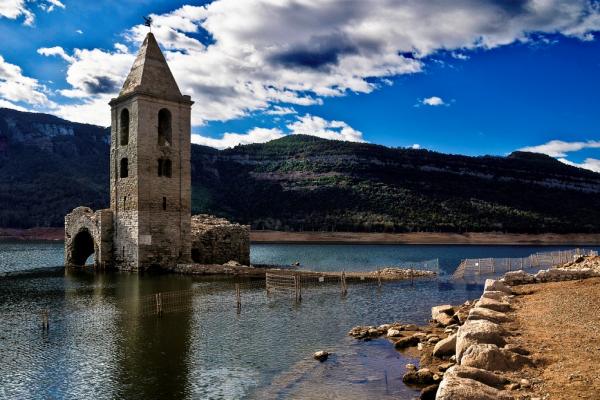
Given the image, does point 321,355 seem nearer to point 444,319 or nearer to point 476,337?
point 476,337

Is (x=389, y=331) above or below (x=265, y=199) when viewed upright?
below

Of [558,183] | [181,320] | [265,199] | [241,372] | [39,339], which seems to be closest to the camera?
[241,372]

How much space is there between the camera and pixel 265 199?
105m

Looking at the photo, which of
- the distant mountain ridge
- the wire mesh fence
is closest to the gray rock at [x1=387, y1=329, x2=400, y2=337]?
the wire mesh fence

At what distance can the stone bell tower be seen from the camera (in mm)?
33719

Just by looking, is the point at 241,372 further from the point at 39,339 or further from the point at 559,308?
the point at 559,308

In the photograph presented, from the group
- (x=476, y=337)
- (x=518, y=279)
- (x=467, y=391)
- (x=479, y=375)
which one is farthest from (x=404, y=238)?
(x=467, y=391)

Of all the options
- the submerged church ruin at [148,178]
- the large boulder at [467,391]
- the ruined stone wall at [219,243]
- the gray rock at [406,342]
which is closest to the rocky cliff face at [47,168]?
the submerged church ruin at [148,178]

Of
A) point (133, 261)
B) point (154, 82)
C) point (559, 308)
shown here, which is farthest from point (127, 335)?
point (154, 82)

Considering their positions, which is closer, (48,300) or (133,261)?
(48,300)

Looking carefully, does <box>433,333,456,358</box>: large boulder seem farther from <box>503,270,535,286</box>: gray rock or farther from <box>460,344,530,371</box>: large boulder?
<box>503,270,535,286</box>: gray rock

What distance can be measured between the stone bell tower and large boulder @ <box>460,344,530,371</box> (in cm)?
2646

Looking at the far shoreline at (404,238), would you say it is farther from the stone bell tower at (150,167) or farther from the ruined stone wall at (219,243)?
the stone bell tower at (150,167)

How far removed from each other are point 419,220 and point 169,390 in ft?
272
